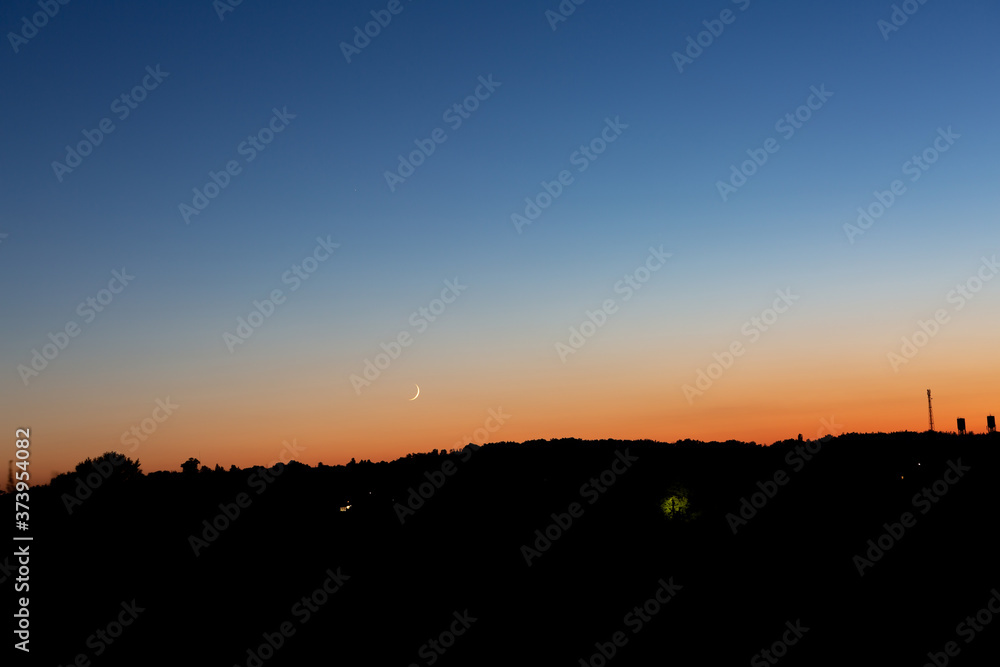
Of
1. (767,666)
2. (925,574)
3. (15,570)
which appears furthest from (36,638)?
(925,574)

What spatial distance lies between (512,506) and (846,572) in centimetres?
2775

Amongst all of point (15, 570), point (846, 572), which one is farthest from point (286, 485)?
point (846, 572)

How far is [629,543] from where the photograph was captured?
Answer: 46.8 meters

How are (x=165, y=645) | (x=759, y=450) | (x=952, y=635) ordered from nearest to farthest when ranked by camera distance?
(x=952, y=635), (x=165, y=645), (x=759, y=450)

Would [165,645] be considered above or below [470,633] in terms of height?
below

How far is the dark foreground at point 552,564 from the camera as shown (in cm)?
2675

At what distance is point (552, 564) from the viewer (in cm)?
4050

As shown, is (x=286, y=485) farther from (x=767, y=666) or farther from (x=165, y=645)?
(x=767, y=666)

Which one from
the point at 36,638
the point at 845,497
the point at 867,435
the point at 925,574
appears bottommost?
the point at 36,638

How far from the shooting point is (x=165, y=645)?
2756cm

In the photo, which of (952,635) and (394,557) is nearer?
(952,635)

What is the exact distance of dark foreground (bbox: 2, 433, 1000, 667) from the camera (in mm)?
26750

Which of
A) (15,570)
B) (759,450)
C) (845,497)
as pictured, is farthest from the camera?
(759,450)

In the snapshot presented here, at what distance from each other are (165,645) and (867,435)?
7830cm
